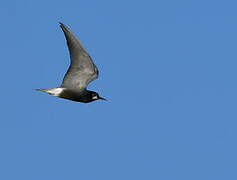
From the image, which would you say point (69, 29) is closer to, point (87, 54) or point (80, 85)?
point (87, 54)

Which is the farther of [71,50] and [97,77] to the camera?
[97,77]

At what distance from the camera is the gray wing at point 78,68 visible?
21.6 metres

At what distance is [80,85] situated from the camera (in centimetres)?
2339

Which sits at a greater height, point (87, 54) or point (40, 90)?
point (87, 54)

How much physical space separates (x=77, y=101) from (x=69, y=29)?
3.43 m

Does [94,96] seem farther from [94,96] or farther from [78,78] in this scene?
[78,78]

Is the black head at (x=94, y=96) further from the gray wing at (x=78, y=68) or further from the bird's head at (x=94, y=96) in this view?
the gray wing at (x=78, y=68)

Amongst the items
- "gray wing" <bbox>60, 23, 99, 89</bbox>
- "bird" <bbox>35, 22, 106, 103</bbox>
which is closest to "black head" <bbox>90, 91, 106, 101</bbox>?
"bird" <bbox>35, 22, 106, 103</bbox>

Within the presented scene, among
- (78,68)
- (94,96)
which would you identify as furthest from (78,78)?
(94,96)

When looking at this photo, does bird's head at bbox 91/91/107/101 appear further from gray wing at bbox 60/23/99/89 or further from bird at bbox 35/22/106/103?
gray wing at bbox 60/23/99/89

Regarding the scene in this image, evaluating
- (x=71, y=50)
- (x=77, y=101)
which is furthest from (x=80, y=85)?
(x=71, y=50)

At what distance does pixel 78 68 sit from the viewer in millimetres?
22875

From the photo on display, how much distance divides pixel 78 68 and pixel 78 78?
517mm

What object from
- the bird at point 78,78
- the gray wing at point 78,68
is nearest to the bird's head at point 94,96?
the bird at point 78,78
